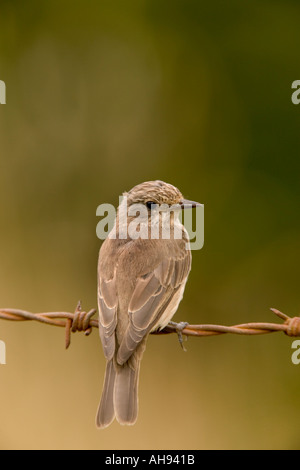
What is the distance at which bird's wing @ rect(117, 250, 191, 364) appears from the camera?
5062 mm


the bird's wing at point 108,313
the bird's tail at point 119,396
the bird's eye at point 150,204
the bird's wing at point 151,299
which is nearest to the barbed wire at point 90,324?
the bird's wing at point 108,313

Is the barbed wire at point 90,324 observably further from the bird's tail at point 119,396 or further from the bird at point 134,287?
the bird's tail at point 119,396

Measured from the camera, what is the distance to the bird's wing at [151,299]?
5.06m

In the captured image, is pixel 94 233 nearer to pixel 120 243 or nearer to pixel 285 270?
pixel 285 270

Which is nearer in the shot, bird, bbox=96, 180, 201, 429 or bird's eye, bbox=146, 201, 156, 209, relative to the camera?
bird, bbox=96, 180, 201, 429

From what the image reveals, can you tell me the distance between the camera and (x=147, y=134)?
388 inches

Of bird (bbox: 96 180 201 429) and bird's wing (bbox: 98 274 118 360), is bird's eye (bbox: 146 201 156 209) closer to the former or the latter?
bird (bbox: 96 180 201 429)

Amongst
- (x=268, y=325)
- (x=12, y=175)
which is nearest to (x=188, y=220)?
(x=268, y=325)

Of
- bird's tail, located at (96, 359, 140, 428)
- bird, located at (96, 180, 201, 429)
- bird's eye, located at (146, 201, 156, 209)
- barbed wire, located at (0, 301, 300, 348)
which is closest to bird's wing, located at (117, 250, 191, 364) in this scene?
bird, located at (96, 180, 201, 429)

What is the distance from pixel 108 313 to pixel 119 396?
0.51 metres

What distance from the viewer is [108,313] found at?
5188 mm

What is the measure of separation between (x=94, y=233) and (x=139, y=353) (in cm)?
368

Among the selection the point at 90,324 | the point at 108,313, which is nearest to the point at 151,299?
the point at 108,313

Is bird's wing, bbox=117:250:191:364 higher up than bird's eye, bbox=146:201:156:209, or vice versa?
bird's eye, bbox=146:201:156:209
